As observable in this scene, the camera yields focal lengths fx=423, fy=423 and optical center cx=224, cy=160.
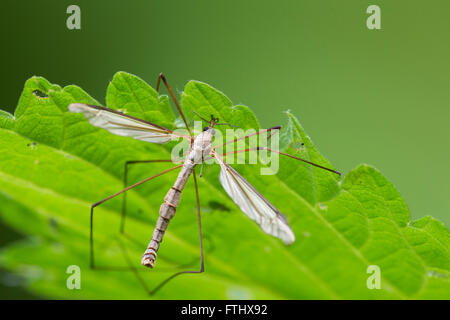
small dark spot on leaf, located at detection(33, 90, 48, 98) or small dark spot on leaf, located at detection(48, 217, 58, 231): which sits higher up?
small dark spot on leaf, located at detection(33, 90, 48, 98)

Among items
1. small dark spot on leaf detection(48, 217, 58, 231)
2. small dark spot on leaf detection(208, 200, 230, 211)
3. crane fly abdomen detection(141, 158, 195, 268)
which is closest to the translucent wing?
small dark spot on leaf detection(208, 200, 230, 211)

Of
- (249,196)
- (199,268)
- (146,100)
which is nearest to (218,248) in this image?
(199,268)

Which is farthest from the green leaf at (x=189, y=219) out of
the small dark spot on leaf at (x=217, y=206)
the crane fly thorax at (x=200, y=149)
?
the crane fly thorax at (x=200, y=149)

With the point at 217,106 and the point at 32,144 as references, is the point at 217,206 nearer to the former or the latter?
the point at 217,106

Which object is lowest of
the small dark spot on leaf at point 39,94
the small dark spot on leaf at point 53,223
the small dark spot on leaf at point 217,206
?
the small dark spot on leaf at point 53,223

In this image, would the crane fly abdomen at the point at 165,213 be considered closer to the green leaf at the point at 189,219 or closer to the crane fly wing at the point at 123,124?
the green leaf at the point at 189,219

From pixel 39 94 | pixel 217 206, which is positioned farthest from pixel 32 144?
pixel 217 206

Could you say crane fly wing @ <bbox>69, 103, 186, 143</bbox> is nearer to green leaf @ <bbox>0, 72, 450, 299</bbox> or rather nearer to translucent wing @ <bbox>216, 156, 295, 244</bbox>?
green leaf @ <bbox>0, 72, 450, 299</bbox>
